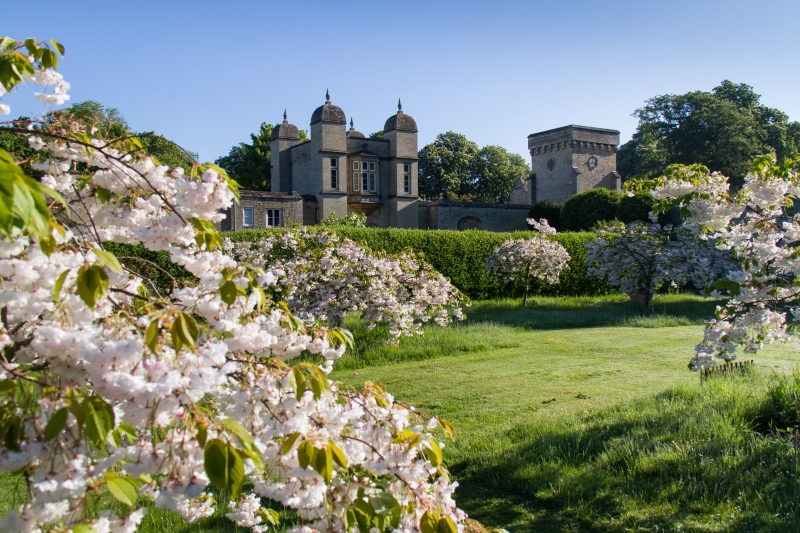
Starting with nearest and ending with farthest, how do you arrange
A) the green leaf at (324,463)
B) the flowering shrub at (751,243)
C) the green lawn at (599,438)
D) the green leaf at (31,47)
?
1. the green leaf at (324,463)
2. the green leaf at (31,47)
3. the green lawn at (599,438)
4. the flowering shrub at (751,243)

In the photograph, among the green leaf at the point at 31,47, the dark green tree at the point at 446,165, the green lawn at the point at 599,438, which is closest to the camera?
the green leaf at the point at 31,47

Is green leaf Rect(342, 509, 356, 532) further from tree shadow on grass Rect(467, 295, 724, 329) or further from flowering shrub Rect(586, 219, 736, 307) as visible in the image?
flowering shrub Rect(586, 219, 736, 307)

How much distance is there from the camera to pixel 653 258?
54.9 feet

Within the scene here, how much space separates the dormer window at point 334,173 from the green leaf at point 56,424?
36482 millimetres

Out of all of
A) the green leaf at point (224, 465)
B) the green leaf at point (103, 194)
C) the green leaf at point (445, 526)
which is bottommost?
the green leaf at point (445, 526)

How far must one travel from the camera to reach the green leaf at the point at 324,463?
1902 millimetres

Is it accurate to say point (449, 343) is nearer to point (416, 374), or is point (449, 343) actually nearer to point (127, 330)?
point (416, 374)

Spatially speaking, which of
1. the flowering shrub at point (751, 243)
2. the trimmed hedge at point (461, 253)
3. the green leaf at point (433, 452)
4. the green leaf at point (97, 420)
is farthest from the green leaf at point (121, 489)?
the trimmed hedge at point (461, 253)

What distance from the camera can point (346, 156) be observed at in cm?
3822

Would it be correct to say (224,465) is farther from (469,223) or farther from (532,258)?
(469,223)

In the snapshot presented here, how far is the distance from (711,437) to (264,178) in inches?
1797

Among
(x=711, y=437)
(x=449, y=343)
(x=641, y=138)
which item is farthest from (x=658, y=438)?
(x=641, y=138)

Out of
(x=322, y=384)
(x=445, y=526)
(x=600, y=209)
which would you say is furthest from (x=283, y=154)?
(x=445, y=526)

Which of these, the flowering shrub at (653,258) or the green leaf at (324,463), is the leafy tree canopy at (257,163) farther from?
the green leaf at (324,463)
